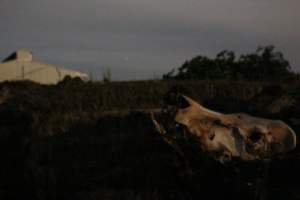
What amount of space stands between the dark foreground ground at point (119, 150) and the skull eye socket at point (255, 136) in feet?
1.47

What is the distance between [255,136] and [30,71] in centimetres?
2535

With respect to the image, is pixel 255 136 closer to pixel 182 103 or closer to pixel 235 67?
pixel 182 103

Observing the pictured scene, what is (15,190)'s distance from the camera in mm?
12344

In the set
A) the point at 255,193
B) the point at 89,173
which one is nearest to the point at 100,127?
→ the point at 89,173

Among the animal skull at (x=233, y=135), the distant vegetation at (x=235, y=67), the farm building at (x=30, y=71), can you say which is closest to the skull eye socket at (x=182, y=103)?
the animal skull at (x=233, y=135)

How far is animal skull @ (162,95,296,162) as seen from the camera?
8.88m

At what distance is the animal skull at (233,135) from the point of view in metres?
8.88

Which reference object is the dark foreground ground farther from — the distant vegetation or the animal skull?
the distant vegetation

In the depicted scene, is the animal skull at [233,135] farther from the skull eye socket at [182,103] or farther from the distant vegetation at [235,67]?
the distant vegetation at [235,67]

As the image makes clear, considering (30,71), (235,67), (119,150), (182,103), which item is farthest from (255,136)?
(30,71)

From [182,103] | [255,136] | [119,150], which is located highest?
[182,103]

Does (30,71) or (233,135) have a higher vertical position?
(30,71)

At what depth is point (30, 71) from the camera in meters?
32.5

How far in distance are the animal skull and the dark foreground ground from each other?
229mm
